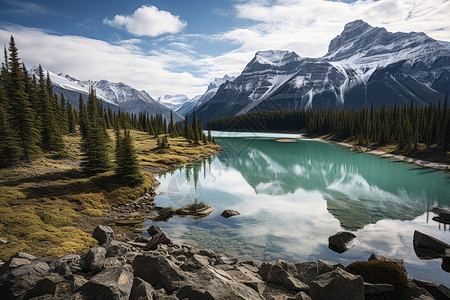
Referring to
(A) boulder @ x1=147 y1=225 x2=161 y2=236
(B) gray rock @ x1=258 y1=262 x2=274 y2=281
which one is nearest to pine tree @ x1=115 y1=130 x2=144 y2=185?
(A) boulder @ x1=147 y1=225 x2=161 y2=236

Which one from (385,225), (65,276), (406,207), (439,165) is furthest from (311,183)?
(65,276)

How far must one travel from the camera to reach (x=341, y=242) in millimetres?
21750

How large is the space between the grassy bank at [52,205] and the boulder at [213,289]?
13257mm

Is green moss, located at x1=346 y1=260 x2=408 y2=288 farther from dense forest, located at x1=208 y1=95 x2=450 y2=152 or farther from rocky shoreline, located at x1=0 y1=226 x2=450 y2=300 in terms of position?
dense forest, located at x1=208 y1=95 x2=450 y2=152

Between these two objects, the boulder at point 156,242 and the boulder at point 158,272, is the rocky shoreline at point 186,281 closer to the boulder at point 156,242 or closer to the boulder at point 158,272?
the boulder at point 158,272

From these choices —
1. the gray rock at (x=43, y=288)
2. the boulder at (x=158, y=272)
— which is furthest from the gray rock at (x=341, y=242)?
the gray rock at (x=43, y=288)

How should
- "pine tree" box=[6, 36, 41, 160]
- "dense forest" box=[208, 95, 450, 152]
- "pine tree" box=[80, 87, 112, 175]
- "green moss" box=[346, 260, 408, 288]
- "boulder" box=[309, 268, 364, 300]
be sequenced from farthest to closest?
"dense forest" box=[208, 95, 450, 152], "pine tree" box=[6, 36, 41, 160], "pine tree" box=[80, 87, 112, 175], "green moss" box=[346, 260, 408, 288], "boulder" box=[309, 268, 364, 300]

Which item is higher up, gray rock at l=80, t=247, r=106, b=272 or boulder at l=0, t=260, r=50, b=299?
boulder at l=0, t=260, r=50, b=299

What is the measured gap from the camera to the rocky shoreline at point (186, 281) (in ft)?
30.8

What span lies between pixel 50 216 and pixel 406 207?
1746 inches

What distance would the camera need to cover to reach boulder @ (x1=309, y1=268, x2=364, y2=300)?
33.9ft

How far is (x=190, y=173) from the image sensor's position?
59.3 m

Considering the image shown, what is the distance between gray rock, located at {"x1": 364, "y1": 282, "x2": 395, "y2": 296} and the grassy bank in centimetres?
1932

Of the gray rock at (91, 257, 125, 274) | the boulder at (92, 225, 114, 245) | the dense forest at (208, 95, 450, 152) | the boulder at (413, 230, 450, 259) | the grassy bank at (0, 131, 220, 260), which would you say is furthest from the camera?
the dense forest at (208, 95, 450, 152)
